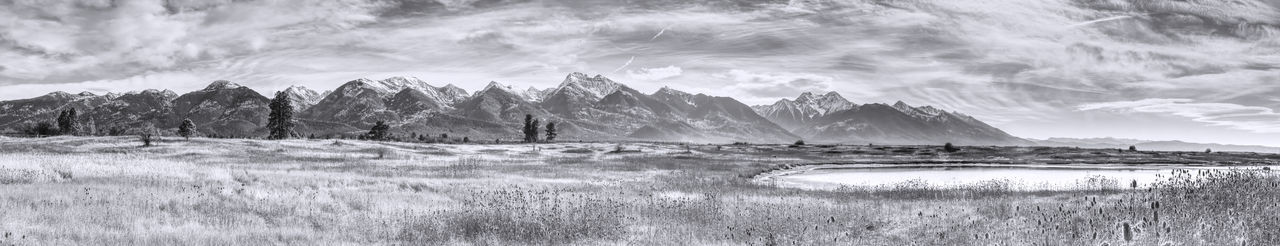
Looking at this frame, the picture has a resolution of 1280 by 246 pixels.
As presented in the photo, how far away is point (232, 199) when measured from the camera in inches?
685

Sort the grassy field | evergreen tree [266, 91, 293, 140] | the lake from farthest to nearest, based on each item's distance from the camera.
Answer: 1. evergreen tree [266, 91, 293, 140]
2. the lake
3. the grassy field

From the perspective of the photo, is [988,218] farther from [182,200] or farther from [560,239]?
[182,200]

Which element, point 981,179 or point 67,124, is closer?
point 981,179

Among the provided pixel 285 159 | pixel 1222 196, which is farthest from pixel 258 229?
pixel 285 159

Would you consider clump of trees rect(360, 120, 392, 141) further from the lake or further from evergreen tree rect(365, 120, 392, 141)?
the lake

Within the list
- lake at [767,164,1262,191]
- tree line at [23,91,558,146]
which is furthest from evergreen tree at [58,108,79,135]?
lake at [767,164,1262,191]

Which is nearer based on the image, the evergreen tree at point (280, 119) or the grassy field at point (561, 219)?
the grassy field at point (561, 219)

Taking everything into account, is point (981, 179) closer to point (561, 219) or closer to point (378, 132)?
point (561, 219)

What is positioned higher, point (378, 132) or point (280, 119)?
point (280, 119)

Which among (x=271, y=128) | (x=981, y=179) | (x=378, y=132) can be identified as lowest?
(x=981, y=179)

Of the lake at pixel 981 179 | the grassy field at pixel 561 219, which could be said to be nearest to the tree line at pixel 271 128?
the grassy field at pixel 561 219

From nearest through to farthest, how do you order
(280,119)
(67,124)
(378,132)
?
1. (280,119)
2. (67,124)
3. (378,132)

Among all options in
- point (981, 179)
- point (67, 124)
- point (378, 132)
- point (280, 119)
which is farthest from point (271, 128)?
point (981, 179)

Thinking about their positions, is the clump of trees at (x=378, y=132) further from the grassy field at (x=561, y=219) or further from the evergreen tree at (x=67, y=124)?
the grassy field at (x=561, y=219)
